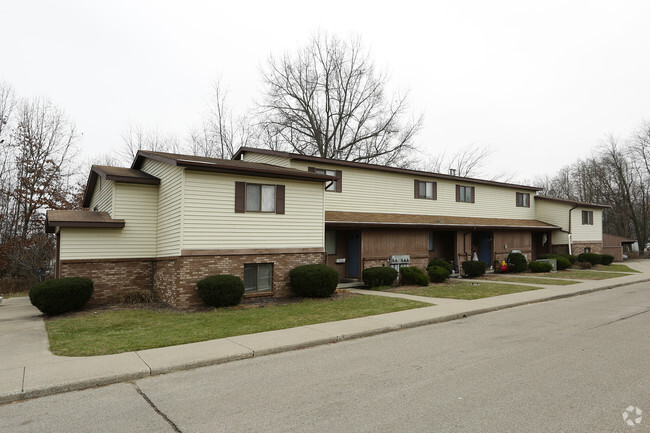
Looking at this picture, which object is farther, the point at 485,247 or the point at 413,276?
the point at 485,247

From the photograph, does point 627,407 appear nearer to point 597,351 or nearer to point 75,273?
point 597,351

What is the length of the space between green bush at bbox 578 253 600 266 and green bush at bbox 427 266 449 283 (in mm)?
15061

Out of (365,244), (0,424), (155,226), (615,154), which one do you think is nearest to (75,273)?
(155,226)

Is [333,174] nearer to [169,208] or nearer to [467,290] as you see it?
[467,290]

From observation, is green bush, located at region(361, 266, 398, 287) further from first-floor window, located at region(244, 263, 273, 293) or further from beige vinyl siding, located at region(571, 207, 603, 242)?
beige vinyl siding, located at region(571, 207, 603, 242)

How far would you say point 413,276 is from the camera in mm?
19109

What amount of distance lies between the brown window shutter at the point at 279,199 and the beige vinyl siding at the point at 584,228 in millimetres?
25075

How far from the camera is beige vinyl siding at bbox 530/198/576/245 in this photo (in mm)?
30312

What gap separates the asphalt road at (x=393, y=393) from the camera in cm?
459

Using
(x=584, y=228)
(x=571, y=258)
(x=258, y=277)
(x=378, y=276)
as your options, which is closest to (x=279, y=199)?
(x=258, y=277)

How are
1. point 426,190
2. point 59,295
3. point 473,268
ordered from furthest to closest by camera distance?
point 426,190 < point 473,268 < point 59,295

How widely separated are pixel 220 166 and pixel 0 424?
939 centimetres

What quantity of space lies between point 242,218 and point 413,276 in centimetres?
882

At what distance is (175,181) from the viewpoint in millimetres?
13969
